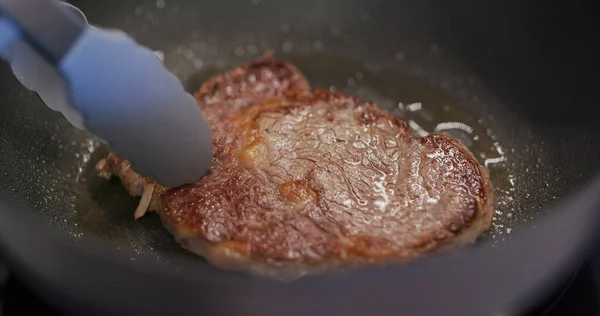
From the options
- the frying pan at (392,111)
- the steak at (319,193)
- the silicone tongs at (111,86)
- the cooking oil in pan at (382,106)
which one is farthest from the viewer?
the cooking oil in pan at (382,106)

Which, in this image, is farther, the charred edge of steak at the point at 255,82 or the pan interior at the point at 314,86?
the charred edge of steak at the point at 255,82

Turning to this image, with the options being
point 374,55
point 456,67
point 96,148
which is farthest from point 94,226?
point 456,67

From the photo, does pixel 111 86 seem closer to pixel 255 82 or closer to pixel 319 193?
pixel 319 193

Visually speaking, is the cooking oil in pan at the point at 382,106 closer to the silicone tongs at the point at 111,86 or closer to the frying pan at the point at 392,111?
the frying pan at the point at 392,111

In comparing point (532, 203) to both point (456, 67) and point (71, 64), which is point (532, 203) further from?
point (71, 64)

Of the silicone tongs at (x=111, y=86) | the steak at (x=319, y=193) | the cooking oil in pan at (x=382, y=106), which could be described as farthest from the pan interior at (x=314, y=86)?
the silicone tongs at (x=111, y=86)

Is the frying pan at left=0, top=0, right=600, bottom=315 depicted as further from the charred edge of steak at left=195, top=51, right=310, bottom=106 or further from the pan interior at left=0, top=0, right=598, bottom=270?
the charred edge of steak at left=195, top=51, right=310, bottom=106
